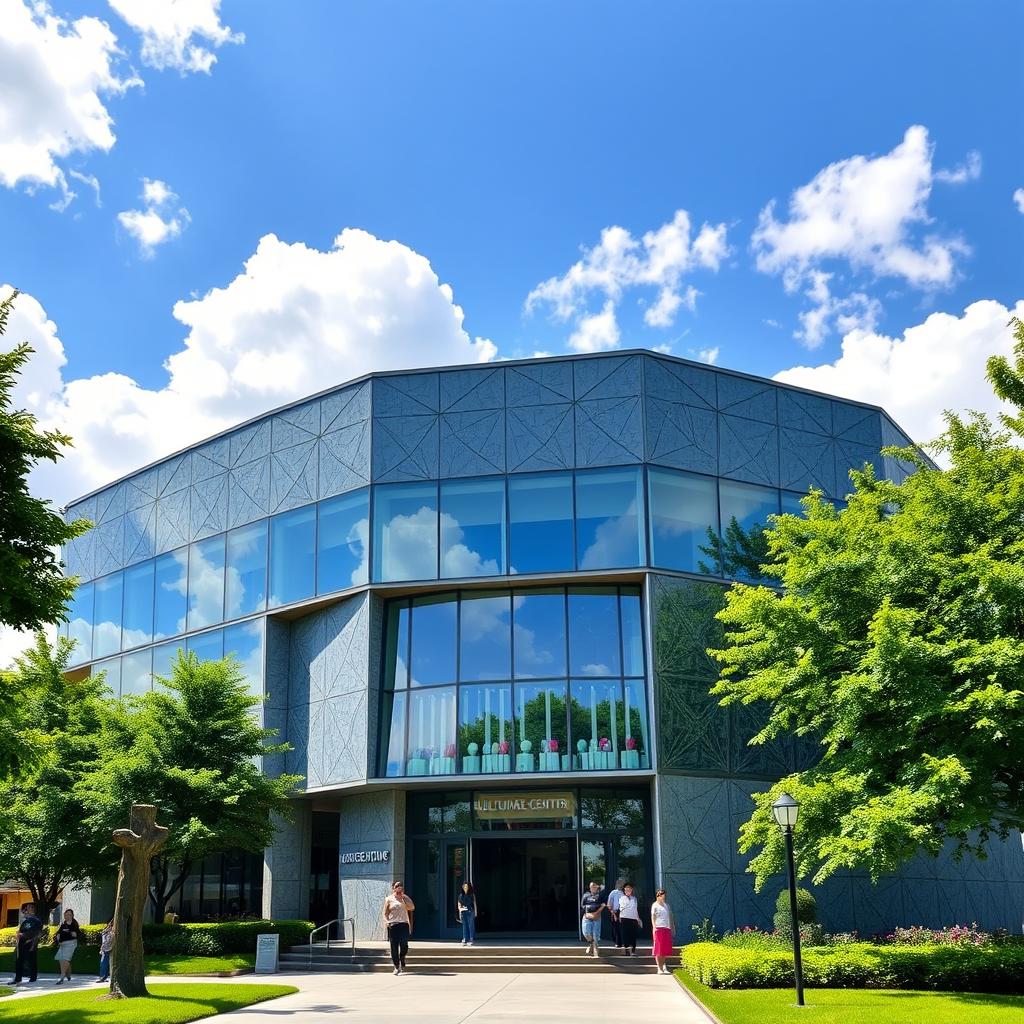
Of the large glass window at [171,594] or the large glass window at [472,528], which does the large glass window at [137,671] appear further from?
the large glass window at [472,528]

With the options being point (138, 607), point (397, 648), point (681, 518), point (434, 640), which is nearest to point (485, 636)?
point (434, 640)

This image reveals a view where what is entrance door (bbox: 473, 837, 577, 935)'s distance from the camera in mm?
28406

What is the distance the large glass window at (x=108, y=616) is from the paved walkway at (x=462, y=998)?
17.1 meters

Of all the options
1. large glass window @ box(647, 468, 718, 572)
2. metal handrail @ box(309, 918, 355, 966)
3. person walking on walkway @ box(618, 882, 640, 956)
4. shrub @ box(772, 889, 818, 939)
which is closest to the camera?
shrub @ box(772, 889, 818, 939)

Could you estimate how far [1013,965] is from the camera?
1805 centimetres

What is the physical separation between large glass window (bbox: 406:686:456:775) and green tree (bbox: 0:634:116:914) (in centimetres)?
797

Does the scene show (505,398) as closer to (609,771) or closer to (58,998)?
(609,771)

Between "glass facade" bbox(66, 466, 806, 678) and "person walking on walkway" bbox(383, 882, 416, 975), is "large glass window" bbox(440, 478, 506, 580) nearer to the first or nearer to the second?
"glass facade" bbox(66, 466, 806, 678)

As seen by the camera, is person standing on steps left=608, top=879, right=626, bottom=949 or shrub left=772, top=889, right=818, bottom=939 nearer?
shrub left=772, top=889, right=818, bottom=939

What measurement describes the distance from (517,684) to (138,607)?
50.9 feet

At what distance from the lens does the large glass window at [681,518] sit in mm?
29047

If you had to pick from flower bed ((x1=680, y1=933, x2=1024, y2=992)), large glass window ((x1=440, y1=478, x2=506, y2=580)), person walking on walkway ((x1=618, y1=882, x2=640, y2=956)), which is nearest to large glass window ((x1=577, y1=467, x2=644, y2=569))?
large glass window ((x1=440, y1=478, x2=506, y2=580))

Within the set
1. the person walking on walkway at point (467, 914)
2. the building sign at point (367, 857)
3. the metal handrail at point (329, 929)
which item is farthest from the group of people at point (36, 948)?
the person walking on walkway at point (467, 914)

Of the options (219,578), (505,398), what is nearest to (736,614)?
(505,398)
